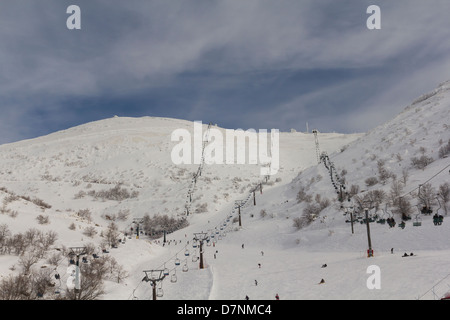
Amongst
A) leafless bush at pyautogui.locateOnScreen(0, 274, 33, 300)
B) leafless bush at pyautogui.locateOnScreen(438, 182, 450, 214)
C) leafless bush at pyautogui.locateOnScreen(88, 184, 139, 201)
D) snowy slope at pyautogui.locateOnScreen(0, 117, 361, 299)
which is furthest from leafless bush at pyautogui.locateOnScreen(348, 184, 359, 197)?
leafless bush at pyautogui.locateOnScreen(88, 184, 139, 201)

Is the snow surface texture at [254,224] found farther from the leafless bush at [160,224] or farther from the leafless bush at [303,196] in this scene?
the leafless bush at [160,224]

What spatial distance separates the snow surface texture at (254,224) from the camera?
2423 cm

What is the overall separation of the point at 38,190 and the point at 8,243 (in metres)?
58.9

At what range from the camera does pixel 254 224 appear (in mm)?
53344

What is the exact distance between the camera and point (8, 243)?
1120 inches

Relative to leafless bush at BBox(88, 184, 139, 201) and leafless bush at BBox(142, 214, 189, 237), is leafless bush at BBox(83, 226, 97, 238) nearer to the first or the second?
leafless bush at BBox(142, 214, 189, 237)

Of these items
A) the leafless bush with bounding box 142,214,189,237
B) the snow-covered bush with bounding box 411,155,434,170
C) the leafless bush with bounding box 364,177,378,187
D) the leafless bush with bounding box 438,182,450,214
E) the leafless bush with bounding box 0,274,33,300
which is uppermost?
the snow-covered bush with bounding box 411,155,434,170

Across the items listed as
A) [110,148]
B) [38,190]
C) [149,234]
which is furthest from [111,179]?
[149,234]

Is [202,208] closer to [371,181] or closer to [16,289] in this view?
[371,181]

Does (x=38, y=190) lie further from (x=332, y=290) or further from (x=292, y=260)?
(x=332, y=290)

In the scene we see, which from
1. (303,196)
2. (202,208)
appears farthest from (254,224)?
(202,208)

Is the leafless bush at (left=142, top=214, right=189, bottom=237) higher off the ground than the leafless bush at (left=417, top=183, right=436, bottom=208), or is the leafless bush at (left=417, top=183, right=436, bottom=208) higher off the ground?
the leafless bush at (left=417, top=183, right=436, bottom=208)

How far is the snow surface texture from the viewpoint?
24234mm

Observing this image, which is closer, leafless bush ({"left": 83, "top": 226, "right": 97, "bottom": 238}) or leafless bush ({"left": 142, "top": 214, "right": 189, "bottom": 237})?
leafless bush ({"left": 83, "top": 226, "right": 97, "bottom": 238})
